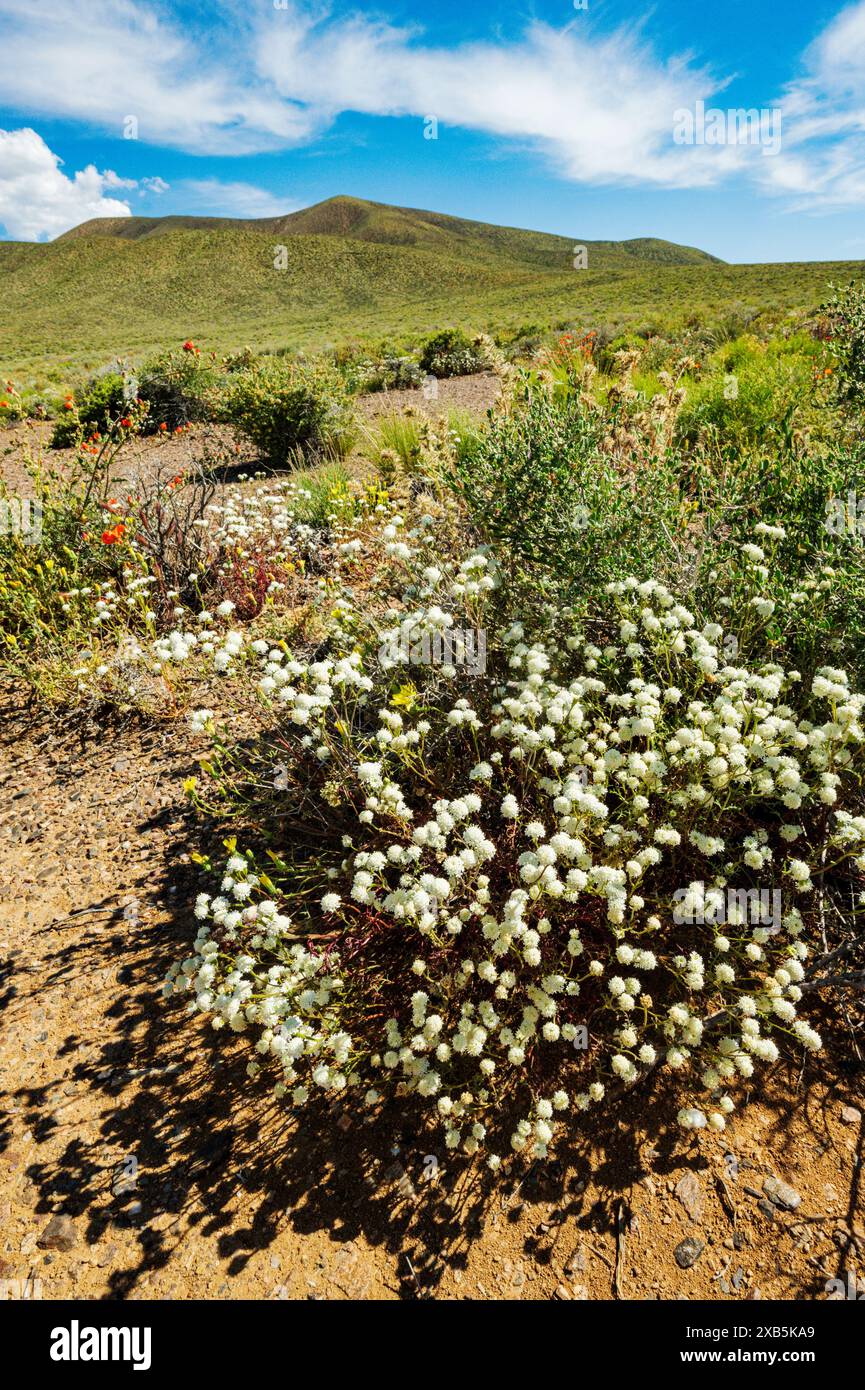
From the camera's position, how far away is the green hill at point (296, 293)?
31.2 metres

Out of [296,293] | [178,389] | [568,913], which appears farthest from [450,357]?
[296,293]

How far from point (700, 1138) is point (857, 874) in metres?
1.17

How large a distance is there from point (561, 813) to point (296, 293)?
250ft

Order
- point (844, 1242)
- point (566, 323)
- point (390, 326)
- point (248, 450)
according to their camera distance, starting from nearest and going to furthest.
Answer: point (844, 1242) → point (248, 450) → point (566, 323) → point (390, 326)

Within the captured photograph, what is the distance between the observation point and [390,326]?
38062 mm

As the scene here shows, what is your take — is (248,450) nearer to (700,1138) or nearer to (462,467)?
(462,467)

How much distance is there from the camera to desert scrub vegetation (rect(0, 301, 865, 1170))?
86.6 inches

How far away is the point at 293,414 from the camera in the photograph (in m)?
8.88

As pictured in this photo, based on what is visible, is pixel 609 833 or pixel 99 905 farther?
pixel 99 905

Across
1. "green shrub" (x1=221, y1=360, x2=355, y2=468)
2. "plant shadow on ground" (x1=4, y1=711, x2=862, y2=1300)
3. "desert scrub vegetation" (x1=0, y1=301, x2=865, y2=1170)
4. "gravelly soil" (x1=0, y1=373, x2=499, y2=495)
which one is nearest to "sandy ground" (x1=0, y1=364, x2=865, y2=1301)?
"plant shadow on ground" (x1=4, y1=711, x2=862, y2=1300)

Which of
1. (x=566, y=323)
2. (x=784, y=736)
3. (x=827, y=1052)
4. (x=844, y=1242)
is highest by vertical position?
(x=566, y=323)

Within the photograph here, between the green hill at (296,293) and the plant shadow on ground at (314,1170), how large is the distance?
1318 centimetres

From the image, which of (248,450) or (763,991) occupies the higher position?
(248,450)

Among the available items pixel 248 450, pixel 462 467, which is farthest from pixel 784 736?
pixel 248 450
